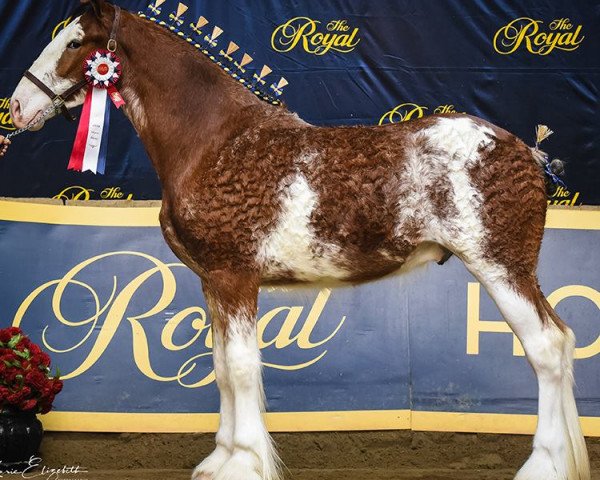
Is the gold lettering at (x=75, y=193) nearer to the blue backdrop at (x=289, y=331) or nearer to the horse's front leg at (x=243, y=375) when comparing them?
the blue backdrop at (x=289, y=331)

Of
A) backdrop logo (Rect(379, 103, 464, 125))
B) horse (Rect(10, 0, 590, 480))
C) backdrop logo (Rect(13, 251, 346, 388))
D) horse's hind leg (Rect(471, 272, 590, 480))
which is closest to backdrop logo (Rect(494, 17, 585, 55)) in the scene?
backdrop logo (Rect(379, 103, 464, 125))

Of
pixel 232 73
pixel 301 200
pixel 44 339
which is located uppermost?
pixel 232 73

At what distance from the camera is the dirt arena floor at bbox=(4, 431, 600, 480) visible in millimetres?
6090

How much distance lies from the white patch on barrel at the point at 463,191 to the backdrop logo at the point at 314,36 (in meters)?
2.17

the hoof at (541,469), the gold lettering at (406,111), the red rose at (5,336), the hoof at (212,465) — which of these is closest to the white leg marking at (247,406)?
the hoof at (212,465)

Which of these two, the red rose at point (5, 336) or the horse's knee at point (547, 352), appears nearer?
the horse's knee at point (547, 352)

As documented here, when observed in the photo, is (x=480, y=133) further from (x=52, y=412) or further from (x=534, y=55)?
(x=52, y=412)

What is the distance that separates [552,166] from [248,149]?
161cm

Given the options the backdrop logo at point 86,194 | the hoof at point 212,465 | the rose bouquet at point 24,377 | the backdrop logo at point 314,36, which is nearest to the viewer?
the hoof at point 212,465

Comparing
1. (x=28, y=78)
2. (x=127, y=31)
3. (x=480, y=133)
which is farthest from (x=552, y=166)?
(x=28, y=78)

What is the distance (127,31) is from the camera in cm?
504

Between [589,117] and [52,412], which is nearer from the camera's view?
[52,412]

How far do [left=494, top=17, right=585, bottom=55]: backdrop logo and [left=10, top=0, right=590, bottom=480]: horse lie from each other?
2.08 m

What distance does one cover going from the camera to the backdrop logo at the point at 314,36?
6.78 m
